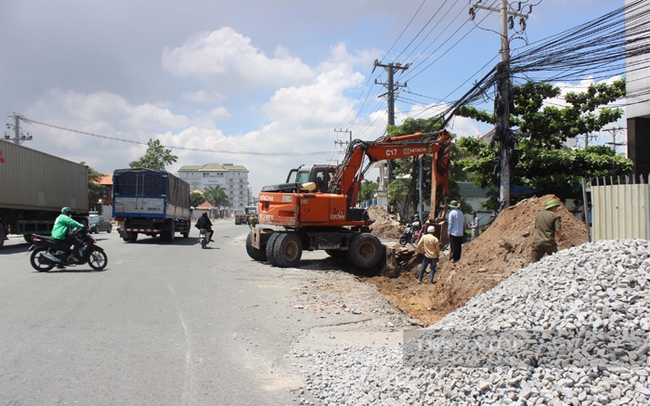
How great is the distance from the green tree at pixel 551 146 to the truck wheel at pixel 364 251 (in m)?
5.97

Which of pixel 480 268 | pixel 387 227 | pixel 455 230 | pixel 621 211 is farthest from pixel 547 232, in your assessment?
pixel 387 227

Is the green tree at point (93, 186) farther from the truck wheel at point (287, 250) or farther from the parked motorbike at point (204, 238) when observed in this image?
the truck wheel at point (287, 250)

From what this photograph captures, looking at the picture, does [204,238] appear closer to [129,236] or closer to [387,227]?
[129,236]

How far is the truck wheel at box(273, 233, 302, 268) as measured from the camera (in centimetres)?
1290

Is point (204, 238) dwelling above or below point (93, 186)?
below

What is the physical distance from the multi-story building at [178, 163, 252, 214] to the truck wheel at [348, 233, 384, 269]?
13955 cm

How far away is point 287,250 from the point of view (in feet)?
43.1

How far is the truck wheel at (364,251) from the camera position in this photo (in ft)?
44.5

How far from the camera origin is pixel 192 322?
6590 millimetres

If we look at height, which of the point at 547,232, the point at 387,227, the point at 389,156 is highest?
the point at 389,156

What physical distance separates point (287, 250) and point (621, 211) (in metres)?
8.28

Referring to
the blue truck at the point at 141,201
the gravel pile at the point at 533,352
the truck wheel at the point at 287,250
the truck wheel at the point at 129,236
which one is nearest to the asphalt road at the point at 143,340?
the gravel pile at the point at 533,352

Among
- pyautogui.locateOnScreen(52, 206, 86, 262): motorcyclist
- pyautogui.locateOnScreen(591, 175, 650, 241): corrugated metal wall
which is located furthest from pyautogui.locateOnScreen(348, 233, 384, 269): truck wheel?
pyautogui.locateOnScreen(52, 206, 86, 262): motorcyclist

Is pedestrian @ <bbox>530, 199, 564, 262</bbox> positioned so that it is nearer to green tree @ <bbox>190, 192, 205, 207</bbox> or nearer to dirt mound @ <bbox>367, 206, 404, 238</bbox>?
dirt mound @ <bbox>367, 206, 404, 238</bbox>
